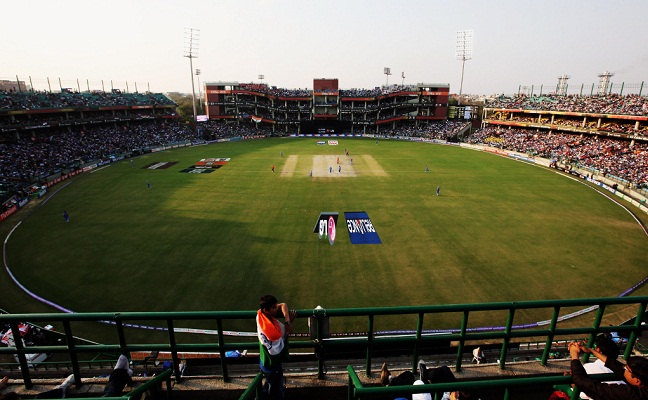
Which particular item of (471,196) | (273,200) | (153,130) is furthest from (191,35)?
(471,196)

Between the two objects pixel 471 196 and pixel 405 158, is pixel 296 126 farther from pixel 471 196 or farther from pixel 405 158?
pixel 471 196

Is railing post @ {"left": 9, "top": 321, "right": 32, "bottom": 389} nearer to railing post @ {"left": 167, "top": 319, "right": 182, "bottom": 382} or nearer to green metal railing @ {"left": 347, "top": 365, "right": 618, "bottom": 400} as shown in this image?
railing post @ {"left": 167, "top": 319, "right": 182, "bottom": 382}

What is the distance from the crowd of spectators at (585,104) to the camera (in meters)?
62.4

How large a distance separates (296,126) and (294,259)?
83.4 m

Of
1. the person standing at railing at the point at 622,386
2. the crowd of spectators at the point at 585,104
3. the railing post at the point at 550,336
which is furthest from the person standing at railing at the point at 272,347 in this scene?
the crowd of spectators at the point at 585,104

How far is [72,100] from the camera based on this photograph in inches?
2985

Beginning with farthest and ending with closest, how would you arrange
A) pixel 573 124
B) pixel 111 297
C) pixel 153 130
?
pixel 153 130 → pixel 573 124 → pixel 111 297

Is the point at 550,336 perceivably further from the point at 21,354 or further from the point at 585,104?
the point at 585,104

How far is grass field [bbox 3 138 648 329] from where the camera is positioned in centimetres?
1959

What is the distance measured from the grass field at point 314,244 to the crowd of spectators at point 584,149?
7379mm

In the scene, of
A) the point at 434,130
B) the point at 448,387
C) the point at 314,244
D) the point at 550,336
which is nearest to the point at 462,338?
the point at 550,336

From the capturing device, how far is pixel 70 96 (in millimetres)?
78812

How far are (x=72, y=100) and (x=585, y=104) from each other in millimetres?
110100

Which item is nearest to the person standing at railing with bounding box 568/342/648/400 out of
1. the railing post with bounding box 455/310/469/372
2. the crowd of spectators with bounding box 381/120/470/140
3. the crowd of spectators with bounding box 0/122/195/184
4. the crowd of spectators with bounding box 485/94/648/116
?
the railing post with bounding box 455/310/469/372
